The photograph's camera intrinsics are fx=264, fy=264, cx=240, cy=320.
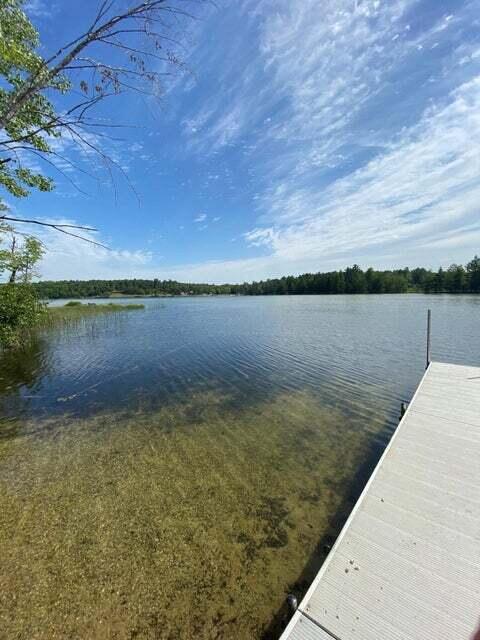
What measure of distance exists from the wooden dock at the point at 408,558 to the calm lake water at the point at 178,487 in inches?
33.3

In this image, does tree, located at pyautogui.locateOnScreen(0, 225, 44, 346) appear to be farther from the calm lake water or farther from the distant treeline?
the distant treeline

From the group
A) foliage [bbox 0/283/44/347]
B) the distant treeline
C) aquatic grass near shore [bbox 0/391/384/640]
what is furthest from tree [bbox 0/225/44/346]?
the distant treeline

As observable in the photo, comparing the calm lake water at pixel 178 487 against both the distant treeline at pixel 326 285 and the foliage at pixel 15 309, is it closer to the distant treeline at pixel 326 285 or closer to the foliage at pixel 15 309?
the foliage at pixel 15 309

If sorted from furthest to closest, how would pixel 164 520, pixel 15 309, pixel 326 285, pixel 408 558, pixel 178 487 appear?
pixel 326 285 < pixel 15 309 < pixel 178 487 < pixel 164 520 < pixel 408 558

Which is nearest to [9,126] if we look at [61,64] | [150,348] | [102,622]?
[61,64]

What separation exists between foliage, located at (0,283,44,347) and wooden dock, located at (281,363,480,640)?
65.8ft

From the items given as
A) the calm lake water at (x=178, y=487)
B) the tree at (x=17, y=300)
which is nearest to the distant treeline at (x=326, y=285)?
the tree at (x=17, y=300)

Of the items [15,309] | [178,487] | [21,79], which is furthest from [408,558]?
[15,309]

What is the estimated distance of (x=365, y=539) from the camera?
363 cm

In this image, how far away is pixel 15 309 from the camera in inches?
663

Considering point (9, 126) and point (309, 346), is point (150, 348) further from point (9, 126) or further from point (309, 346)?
point (9, 126)

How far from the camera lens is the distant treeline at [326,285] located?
Result: 8651cm

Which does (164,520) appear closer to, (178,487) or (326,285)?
(178,487)

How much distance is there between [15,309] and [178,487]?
57.9ft
